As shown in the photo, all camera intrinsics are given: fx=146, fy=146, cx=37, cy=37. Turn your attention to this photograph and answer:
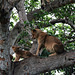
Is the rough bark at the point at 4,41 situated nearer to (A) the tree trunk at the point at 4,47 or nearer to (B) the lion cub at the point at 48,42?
(A) the tree trunk at the point at 4,47

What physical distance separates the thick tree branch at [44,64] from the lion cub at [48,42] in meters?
0.32

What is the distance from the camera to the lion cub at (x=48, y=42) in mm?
4493

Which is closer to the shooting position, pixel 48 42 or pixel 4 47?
pixel 4 47

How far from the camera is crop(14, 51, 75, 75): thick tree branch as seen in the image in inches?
157

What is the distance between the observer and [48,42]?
16.9 feet

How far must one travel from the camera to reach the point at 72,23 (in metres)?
6.36

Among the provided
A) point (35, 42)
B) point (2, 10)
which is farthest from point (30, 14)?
point (2, 10)

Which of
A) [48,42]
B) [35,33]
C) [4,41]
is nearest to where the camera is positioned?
[4,41]

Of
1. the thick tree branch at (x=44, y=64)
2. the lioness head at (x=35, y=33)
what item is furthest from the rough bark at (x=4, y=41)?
the lioness head at (x=35, y=33)

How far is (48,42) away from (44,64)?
1241 millimetres

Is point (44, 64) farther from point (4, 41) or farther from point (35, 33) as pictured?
point (35, 33)

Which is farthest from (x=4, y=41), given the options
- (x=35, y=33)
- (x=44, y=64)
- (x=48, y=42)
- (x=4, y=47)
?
(x=35, y=33)

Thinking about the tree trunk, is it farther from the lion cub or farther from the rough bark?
the lion cub

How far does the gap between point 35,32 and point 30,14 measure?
5.70 ft
